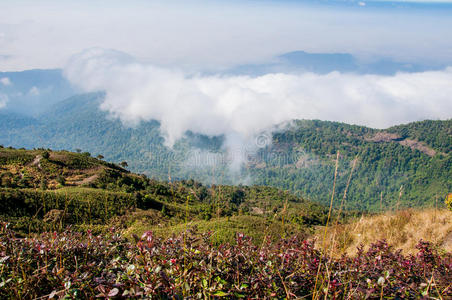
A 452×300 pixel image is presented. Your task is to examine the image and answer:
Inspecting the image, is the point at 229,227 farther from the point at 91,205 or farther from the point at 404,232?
the point at 91,205

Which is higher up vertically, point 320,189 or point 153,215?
point 153,215

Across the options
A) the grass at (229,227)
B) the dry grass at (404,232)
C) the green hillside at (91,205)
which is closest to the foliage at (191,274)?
the green hillside at (91,205)

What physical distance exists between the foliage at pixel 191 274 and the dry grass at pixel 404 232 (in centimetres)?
405

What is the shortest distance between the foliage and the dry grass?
13.3 feet

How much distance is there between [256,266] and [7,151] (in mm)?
30445

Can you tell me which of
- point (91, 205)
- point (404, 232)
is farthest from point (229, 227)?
point (91, 205)

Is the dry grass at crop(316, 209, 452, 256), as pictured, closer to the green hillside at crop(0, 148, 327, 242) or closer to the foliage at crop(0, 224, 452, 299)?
the green hillside at crop(0, 148, 327, 242)

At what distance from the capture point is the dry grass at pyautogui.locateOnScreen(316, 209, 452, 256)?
711cm

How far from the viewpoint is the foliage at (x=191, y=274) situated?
215 centimetres

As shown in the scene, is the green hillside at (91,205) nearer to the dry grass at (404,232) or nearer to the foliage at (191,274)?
the dry grass at (404,232)

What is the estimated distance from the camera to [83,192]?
1786 cm

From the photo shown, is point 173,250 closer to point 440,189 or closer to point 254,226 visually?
point 254,226

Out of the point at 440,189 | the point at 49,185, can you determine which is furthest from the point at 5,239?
the point at 440,189

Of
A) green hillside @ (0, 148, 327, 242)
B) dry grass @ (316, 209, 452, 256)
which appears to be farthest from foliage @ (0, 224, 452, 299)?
dry grass @ (316, 209, 452, 256)
